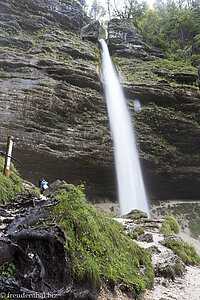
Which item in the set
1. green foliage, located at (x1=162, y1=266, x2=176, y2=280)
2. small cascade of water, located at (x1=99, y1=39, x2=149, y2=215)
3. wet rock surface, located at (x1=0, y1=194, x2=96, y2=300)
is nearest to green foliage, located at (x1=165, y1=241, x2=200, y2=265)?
green foliage, located at (x1=162, y1=266, x2=176, y2=280)

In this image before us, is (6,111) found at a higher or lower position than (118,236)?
higher

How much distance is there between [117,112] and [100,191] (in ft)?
23.7

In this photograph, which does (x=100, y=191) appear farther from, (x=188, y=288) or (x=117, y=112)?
(x=188, y=288)

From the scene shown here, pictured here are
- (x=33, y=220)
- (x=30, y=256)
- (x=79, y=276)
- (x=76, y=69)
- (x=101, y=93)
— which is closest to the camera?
(x=30, y=256)

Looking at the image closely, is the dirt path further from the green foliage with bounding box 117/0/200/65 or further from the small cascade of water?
the green foliage with bounding box 117/0/200/65

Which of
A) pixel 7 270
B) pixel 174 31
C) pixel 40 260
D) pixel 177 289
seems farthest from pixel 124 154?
pixel 174 31

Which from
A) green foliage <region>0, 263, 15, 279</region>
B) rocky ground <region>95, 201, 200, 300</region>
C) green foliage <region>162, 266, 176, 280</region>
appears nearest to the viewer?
green foliage <region>0, 263, 15, 279</region>

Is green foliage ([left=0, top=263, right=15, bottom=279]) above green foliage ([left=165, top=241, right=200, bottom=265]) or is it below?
above

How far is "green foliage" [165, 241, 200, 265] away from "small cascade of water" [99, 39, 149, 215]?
8.55 metres

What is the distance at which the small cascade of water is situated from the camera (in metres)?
15.3

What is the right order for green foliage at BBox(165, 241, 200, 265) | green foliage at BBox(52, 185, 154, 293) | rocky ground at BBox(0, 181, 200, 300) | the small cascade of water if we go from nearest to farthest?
rocky ground at BBox(0, 181, 200, 300)
green foliage at BBox(52, 185, 154, 293)
green foliage at BBox(165, 241, 200, 265)
the small cascade of water

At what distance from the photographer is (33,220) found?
261 centimetres

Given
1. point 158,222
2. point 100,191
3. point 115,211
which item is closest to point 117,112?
point 100,191

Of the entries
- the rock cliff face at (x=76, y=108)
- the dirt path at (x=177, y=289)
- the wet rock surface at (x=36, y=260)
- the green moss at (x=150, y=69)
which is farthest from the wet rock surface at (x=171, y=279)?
the green moss at (x=150, y=69)
